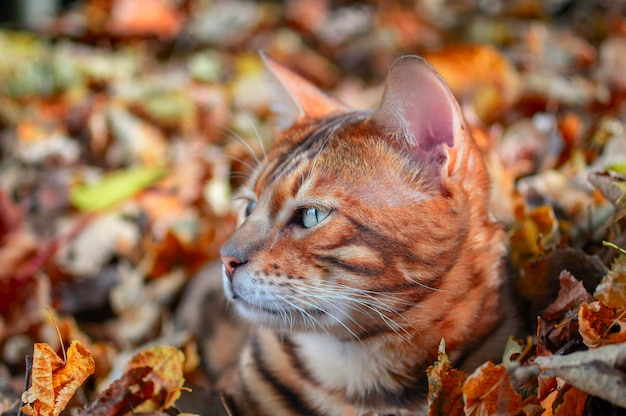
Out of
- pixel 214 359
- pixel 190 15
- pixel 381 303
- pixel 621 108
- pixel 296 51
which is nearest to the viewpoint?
pixel 381 303

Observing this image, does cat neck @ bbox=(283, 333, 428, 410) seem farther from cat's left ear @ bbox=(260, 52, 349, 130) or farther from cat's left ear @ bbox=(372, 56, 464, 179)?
cat's left ear @ bbox=(260, 52, 349, 130)

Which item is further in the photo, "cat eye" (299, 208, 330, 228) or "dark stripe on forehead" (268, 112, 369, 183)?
"dark stripe on forehead" (268, 112, 369, 183)

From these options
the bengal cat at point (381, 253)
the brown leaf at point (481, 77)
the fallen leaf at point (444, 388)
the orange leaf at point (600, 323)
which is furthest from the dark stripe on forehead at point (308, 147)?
the brown leaf at point (481, 77)

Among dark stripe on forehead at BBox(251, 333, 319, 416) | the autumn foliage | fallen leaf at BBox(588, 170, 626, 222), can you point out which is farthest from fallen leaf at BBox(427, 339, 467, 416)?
fallen leaf at BBox(588, 170, 626, 222)

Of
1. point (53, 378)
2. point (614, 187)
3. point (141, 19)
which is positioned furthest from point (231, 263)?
point (141, 19)

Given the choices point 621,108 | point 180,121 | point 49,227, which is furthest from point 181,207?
point 621,108

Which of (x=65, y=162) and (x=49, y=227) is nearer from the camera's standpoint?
(x=49, y=227)

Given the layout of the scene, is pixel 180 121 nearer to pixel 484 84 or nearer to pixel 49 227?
pixel 49 227
